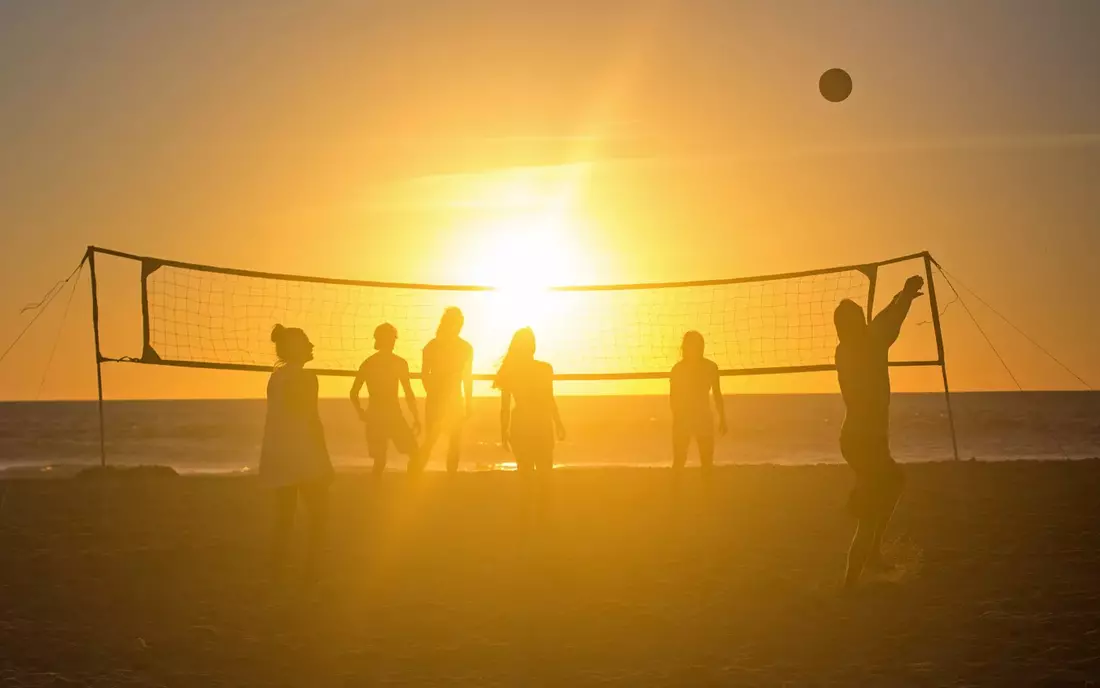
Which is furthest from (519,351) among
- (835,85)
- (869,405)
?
(835,85)

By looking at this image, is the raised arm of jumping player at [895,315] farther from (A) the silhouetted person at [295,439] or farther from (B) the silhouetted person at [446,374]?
(B) the silhouetted person at [446,374]

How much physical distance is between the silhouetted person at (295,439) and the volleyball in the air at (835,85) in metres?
9.74

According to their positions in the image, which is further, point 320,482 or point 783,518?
point 783,518

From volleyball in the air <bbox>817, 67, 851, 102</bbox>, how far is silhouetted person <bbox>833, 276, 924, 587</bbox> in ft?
29.4

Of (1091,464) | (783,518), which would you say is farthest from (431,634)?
(1091,464)

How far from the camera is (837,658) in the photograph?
15.9 feet

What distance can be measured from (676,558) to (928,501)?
3.89 meters

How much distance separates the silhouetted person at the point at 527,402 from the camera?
874cm

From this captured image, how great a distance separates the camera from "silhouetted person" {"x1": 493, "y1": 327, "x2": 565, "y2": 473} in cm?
874

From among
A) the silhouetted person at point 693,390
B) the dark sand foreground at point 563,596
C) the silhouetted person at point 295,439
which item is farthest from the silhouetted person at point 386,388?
the silhouetted person at point 295,439

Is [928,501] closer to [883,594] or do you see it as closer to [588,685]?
[883,594]

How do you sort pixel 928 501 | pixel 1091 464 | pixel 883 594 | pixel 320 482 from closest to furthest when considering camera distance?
1. pixel 883 594
2. pixel 320 482
3. pixel 928 501
4. pixel 1091 464

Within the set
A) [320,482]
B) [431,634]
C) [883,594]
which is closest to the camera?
[431,634]

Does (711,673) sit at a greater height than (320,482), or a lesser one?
lesser
